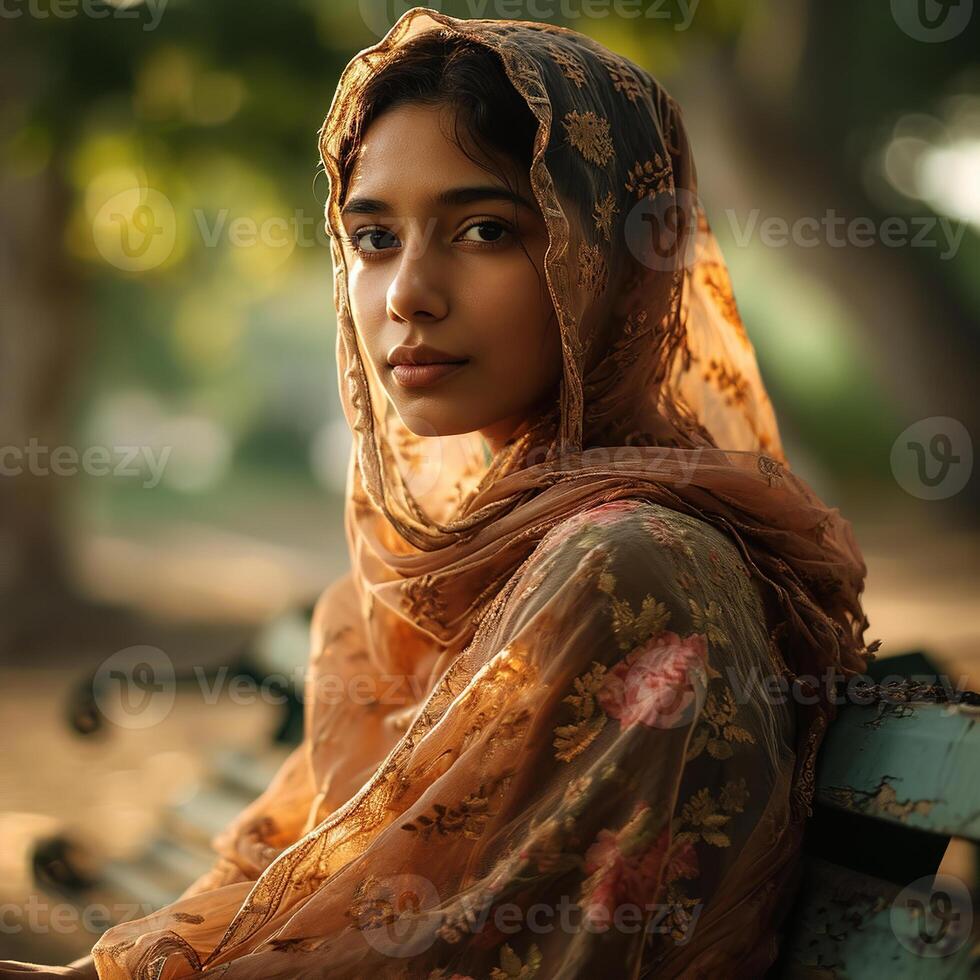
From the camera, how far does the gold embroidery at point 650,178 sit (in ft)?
5.45

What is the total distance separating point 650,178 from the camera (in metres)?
1.68

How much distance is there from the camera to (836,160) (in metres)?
6.13

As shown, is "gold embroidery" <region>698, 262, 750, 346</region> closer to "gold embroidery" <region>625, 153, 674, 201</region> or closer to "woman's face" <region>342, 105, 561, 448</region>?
"gold embroidery" <region>625, 153, 674, 201</region>

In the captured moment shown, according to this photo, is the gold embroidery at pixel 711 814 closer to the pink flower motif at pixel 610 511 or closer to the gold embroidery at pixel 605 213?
the pink flower motif at pixel 610 511

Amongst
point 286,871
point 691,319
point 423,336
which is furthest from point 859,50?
point 286,871

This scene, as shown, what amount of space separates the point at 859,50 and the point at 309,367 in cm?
1464

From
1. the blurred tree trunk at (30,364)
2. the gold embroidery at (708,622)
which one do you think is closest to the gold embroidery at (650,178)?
the gold embroidery at (708,622)

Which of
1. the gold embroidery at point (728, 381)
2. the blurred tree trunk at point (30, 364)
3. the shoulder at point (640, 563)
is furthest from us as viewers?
the blurred tree trunk at point (30, 364)

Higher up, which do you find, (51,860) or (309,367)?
(51,860)

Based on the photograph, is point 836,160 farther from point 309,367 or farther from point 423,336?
point 309,367

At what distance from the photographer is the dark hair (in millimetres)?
1525

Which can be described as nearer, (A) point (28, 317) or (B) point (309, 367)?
(A) point (28, 317)

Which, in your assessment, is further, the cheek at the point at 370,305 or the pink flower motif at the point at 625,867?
Answer: the cheek at the point at 370,305

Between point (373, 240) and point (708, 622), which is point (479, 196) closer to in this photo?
Answer: point (373, 240)
